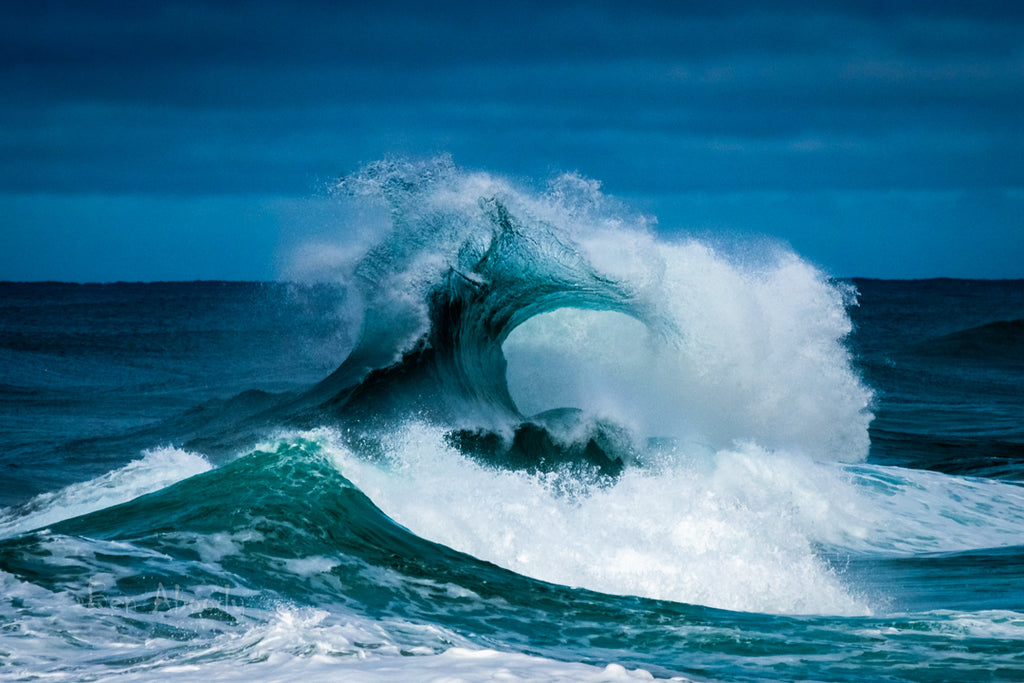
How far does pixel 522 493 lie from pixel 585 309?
5387mm

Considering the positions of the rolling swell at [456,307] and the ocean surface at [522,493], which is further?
the rolling swell at [456,307]

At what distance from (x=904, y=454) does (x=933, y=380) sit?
36.3 ft

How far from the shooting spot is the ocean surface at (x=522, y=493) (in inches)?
197

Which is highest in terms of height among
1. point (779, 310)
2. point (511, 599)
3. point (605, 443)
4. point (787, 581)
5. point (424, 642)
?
point (779, 310)

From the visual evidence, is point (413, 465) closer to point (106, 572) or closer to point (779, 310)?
point (106, 572)

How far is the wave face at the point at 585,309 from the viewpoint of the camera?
11547 millimetres

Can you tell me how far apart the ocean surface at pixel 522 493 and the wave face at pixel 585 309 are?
4 cm

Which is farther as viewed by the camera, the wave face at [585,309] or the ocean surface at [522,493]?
the wave face at [585,309]

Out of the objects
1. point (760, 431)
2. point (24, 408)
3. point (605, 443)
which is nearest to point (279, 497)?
point (605, 443)

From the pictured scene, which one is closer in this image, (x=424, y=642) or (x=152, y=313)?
(x=424, y=642)

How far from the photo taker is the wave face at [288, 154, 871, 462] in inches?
455

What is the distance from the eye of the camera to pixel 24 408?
1728 centimetres

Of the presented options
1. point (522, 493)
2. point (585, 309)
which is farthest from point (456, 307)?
point (522, 493)

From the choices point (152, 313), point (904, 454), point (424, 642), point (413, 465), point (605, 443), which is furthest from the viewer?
point (152, 313)
